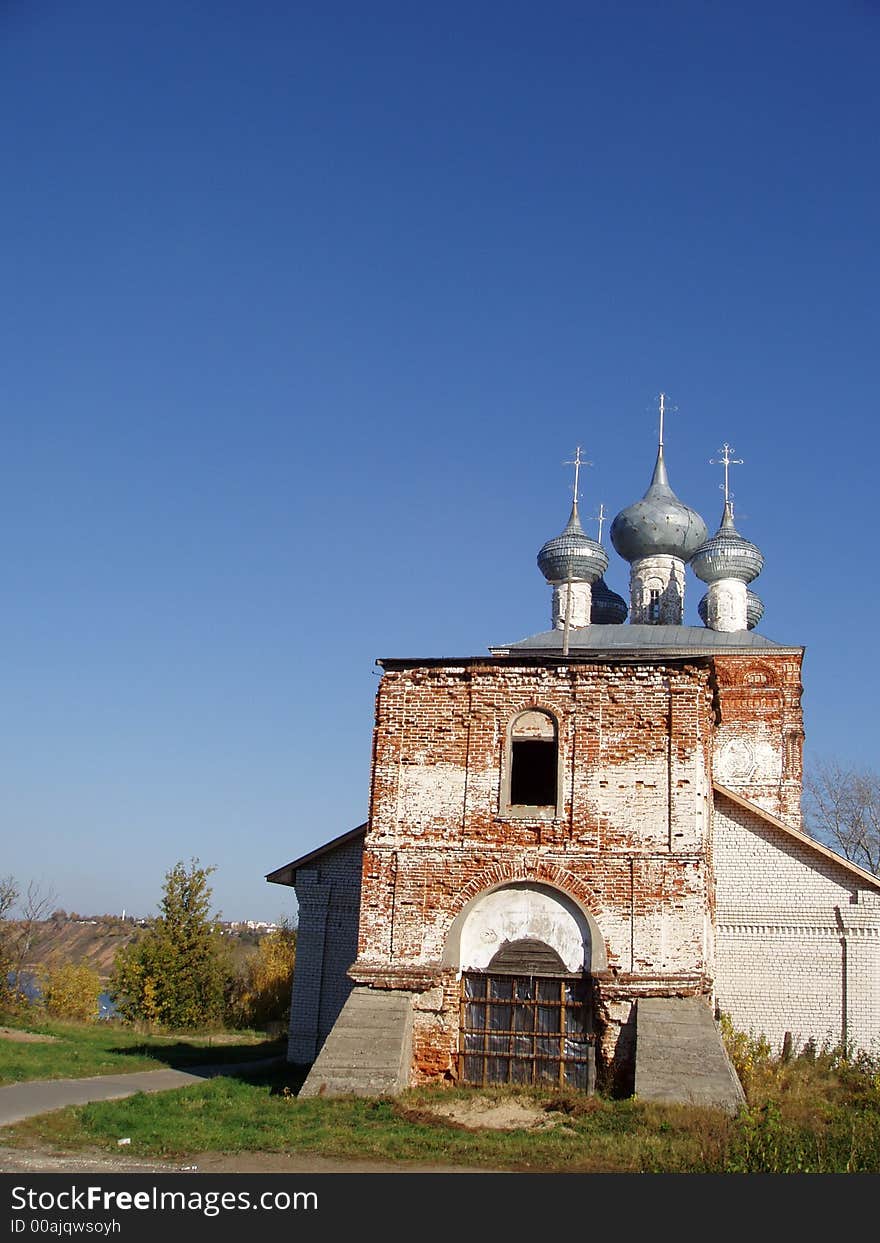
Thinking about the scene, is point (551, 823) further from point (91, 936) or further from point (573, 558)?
point (91, 936)

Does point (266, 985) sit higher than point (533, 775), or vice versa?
point (533, 775)

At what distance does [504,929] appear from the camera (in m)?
14.1

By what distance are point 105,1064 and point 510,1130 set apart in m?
7.69

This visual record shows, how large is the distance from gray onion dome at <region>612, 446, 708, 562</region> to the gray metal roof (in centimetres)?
275

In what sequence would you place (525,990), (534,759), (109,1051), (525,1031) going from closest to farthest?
(525,1031)
(525,990)
(534,759)
(109,1051)

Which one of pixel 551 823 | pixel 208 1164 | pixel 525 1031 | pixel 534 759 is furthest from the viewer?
pixel 534 759

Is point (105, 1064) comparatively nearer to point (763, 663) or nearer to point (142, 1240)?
point (142, 1240)

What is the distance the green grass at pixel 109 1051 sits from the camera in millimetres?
16000

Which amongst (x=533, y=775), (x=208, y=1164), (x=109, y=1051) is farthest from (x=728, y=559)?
(x=208, y=1164)

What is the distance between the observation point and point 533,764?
1698cm

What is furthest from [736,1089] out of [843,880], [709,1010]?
[843,880]

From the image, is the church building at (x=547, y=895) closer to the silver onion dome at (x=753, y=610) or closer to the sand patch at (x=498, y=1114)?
the sand patch at (x=498, y=1114)

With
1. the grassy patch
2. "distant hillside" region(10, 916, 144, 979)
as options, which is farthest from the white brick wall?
"distant hillside" region(10, 916, 144, 979)

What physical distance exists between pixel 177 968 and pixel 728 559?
16.2m
